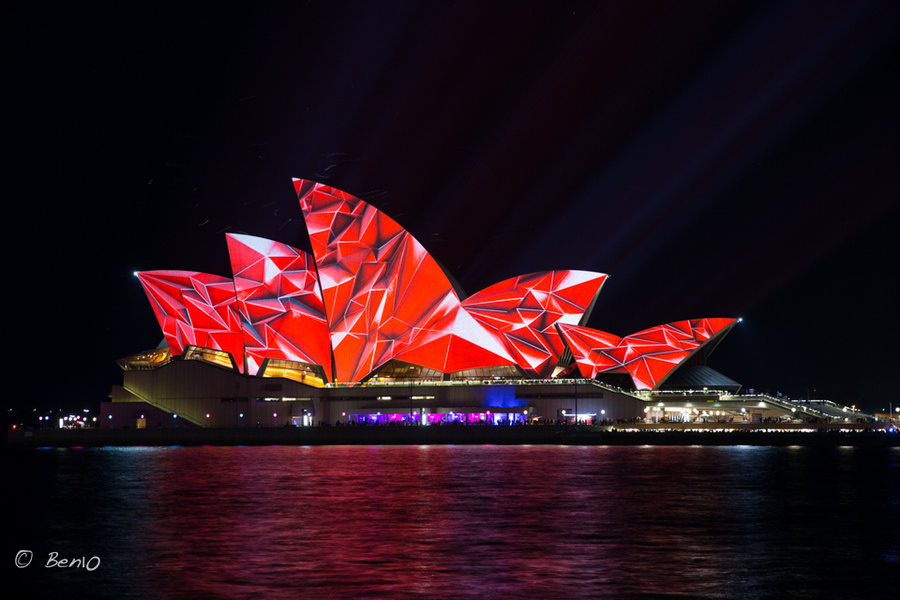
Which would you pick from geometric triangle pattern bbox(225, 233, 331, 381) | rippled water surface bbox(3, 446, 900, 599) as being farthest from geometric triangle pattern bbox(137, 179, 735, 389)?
rippled water surface bbox(3, 446, 900, 599)

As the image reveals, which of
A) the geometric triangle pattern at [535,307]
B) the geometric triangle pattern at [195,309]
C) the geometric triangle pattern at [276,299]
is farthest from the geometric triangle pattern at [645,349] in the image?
the geometric triangle pattern at [195,309]

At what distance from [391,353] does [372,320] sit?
127 inches

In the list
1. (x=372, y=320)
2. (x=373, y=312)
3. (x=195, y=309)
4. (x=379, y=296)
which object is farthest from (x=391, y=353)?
(x=195, y=309)

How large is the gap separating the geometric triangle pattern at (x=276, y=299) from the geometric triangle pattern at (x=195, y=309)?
277cm

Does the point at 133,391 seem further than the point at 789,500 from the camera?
Yes

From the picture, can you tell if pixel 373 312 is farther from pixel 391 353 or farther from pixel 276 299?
pixel 276 299

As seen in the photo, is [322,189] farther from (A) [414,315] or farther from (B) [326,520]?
(B) [326,520]

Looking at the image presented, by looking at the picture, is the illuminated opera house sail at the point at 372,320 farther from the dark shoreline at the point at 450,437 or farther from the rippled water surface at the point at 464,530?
the rippled water surface at the point at 464,530

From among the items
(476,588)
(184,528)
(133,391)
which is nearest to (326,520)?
(184,528)

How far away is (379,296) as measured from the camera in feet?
278

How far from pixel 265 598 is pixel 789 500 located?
2306 centimetres

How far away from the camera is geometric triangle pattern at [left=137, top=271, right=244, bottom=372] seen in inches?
3482

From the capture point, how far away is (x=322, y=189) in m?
81.2

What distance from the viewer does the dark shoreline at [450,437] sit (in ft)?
257
